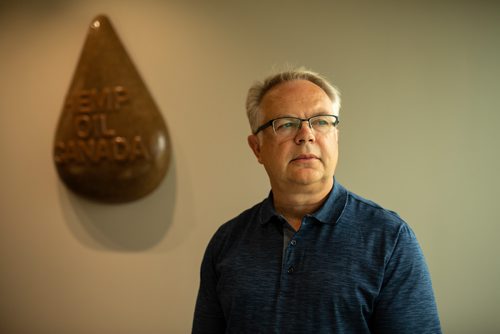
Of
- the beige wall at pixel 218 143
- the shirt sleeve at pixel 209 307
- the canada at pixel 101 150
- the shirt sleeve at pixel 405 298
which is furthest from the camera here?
the canada at pixel 101 150

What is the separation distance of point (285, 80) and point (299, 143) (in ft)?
0.60

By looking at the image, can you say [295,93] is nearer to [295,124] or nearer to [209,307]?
[295,124]

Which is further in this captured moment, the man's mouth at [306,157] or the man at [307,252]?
the man's mouth at [306,157]

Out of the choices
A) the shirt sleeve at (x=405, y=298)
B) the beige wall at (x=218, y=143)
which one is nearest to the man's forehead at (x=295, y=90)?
the shirt sleeve at (x=405, y=298)

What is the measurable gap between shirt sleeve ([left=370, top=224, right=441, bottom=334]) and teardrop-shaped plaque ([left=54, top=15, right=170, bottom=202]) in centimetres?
127

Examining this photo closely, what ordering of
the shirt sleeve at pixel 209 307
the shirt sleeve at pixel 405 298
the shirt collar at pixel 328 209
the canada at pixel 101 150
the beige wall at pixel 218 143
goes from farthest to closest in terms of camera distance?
the canada at pixel 101 150
the beige wall at pixel 218 143
the shirt sleeve at pixel 209 307
the shirt collar at pixel 328 209
the shirt sleeve at pixel 405 298

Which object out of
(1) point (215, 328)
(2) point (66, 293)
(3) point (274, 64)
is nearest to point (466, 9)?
(3) point (274, 64)

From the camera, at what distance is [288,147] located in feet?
3.29

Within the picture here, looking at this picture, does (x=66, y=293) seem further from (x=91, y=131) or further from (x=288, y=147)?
(x=288, y=147)

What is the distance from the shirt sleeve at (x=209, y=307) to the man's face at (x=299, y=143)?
300mm

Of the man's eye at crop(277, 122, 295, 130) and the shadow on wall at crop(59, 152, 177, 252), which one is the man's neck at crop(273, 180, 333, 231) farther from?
the shadow on wall at crop(59, 152, 177, 252)

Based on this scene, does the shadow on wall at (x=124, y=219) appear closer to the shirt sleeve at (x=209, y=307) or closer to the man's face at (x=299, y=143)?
the shirt sleeve at (x=209, y=307)

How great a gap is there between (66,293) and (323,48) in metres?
1.74

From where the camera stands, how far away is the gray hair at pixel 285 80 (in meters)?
1.05
